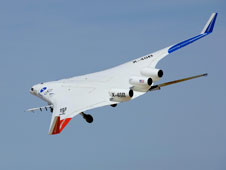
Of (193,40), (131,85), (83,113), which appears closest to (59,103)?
(83,113)

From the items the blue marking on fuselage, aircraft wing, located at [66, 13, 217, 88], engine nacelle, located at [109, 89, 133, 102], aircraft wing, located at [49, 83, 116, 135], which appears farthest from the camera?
the blue marking on fuselage

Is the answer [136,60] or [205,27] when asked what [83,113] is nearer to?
[136,60]

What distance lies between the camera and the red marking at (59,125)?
51300mm

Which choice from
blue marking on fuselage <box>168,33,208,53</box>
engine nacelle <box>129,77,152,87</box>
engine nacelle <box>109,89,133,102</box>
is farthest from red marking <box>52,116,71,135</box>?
blue marking on fuselage <box>168,33,208,53</box>

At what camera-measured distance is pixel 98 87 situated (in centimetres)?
5597

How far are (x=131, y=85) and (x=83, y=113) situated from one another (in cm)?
577

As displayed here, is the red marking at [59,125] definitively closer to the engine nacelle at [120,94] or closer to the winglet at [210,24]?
the engine nacelle at [120,94]

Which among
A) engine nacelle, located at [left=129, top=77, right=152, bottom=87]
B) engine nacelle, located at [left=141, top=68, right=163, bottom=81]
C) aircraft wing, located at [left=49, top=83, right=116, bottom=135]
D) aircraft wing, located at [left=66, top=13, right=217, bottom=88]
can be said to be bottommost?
aircraft wing, located at [left=49, top=83, right=116, bottom=135]

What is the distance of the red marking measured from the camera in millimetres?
51300

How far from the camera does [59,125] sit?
170ft

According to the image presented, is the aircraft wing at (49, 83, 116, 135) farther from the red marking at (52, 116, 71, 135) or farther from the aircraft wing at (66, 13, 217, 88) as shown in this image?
the aircraft wing at (66, 13, 217, 88)

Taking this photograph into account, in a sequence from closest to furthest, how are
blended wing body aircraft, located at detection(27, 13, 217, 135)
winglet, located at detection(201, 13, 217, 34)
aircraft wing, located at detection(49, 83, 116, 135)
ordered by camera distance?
1. aircraft wing, located at detection(49, 83, 116, 135)
2. blended wing body aircraft, located at detection(27, 13, 217, 135)
3. winglet, located at detection(201, 13, 217, 34)

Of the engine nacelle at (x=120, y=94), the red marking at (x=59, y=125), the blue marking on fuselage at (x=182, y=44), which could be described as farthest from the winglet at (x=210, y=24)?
the red marking at (x=59, y=125)

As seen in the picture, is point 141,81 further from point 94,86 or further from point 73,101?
point 73,101
